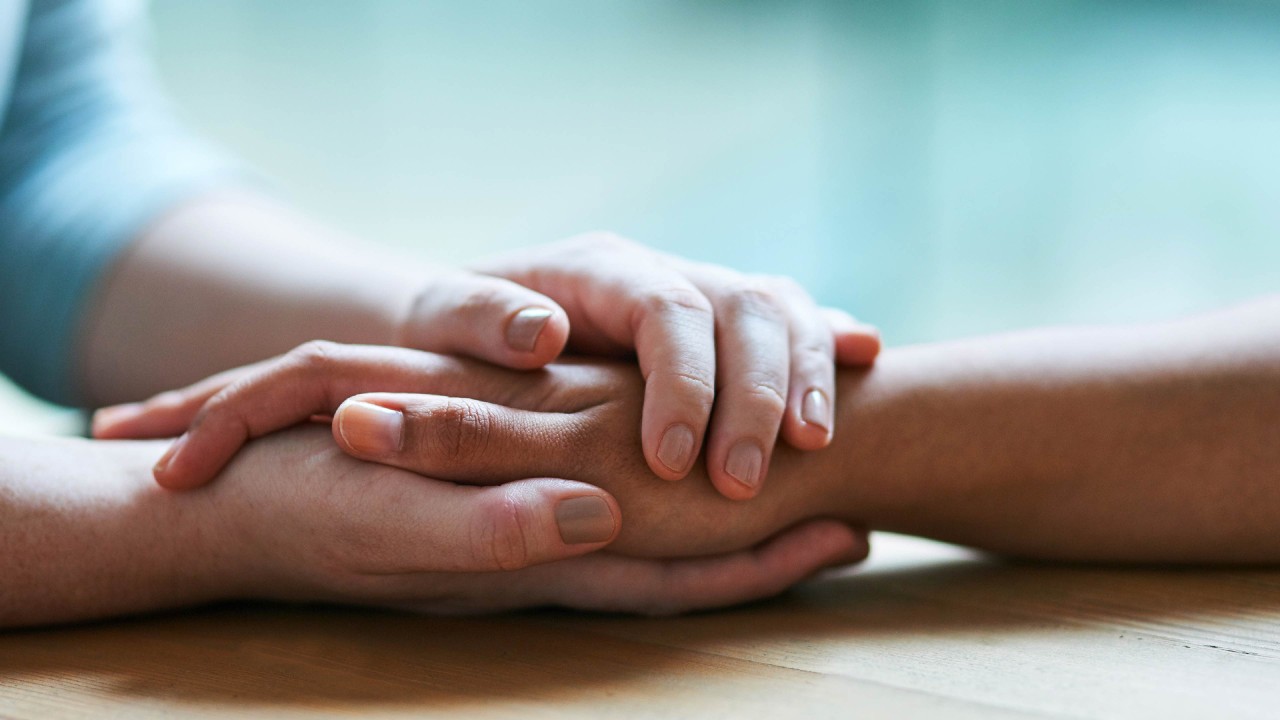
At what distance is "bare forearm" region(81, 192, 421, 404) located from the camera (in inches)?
36.2

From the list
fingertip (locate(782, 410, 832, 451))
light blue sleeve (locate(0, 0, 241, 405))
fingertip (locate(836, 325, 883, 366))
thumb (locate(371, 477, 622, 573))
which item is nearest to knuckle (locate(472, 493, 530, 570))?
thumb (locate(371, 477, 622, 573))

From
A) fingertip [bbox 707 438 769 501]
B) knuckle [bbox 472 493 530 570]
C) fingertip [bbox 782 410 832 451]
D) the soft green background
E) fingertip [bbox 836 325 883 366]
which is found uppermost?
the soft green background

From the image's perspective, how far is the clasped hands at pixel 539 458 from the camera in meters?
0.60

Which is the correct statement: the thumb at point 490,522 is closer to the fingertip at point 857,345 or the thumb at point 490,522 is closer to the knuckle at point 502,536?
the knuckle at point 502,536

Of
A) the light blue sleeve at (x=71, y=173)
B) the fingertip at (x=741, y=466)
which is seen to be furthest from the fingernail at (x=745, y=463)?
the light blue sleeve at (x=71, y=173)

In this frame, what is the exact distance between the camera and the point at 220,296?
970 millimetres

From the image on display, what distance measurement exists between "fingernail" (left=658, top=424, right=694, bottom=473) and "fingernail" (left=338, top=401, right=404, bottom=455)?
0.17 metres

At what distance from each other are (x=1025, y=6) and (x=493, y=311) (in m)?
2.72

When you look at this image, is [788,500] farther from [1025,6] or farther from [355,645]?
[1025,6]

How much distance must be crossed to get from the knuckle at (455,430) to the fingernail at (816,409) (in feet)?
0.72

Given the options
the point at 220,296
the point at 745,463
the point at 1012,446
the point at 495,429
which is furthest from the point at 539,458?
the point at 220,296

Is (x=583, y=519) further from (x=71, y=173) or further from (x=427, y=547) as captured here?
(x=71, y=173)

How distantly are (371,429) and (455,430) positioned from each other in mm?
52

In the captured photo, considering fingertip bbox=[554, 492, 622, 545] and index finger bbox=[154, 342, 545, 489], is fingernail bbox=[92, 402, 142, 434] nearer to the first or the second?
index finger bbox=[154, 342, 545, 489]
